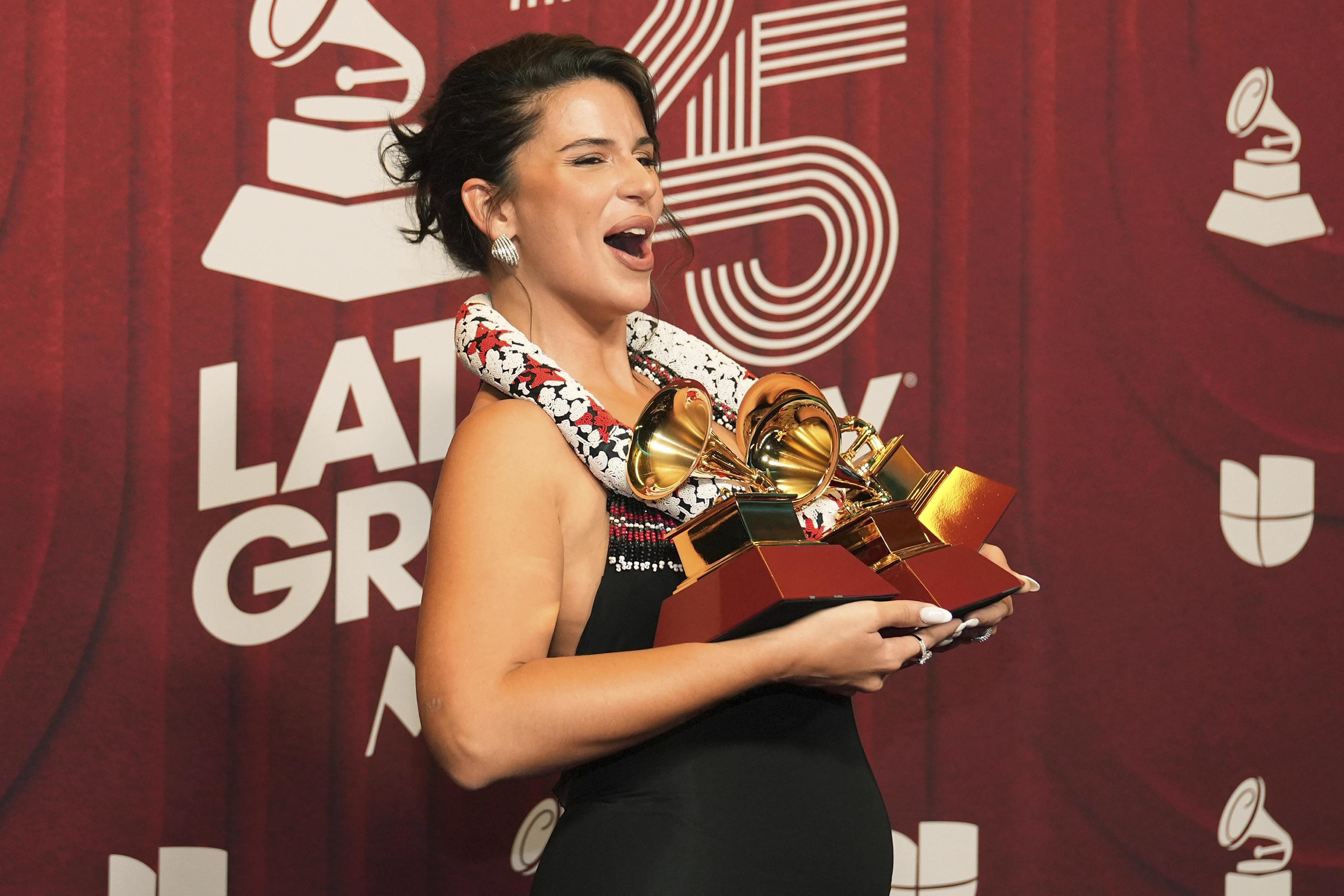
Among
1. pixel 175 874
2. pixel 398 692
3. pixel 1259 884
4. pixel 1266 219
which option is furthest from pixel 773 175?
pixel 1259 884

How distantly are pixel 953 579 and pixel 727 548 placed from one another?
26 cm

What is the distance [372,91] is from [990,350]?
52.6 inches

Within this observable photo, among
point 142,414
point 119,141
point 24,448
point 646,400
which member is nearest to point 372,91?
point 119,141

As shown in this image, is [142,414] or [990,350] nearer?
[142,414]

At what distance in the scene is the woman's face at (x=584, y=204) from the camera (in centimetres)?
135

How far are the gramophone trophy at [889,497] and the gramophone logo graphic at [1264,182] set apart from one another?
1484mm

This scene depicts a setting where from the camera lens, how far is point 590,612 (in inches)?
48.3

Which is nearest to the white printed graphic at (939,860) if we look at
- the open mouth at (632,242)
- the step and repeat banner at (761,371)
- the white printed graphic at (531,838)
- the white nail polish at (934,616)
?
the step and repeat banner at (761,371)

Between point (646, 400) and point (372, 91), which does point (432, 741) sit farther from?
point (372, 91)

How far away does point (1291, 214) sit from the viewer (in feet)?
8.38

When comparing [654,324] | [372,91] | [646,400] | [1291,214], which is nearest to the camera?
[646,400]

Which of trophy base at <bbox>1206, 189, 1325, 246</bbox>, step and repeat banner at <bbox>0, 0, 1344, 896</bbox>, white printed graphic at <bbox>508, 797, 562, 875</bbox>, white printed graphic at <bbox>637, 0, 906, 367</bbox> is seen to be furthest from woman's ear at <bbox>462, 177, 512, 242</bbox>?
trophy base at <bbox>1206, 189, 1325, 246</bbox>

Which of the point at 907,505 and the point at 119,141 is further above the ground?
the point at 119,141

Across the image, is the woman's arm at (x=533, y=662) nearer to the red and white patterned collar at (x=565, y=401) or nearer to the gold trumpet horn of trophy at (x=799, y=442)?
the red and white patterned collar at (x=565, y=401)
